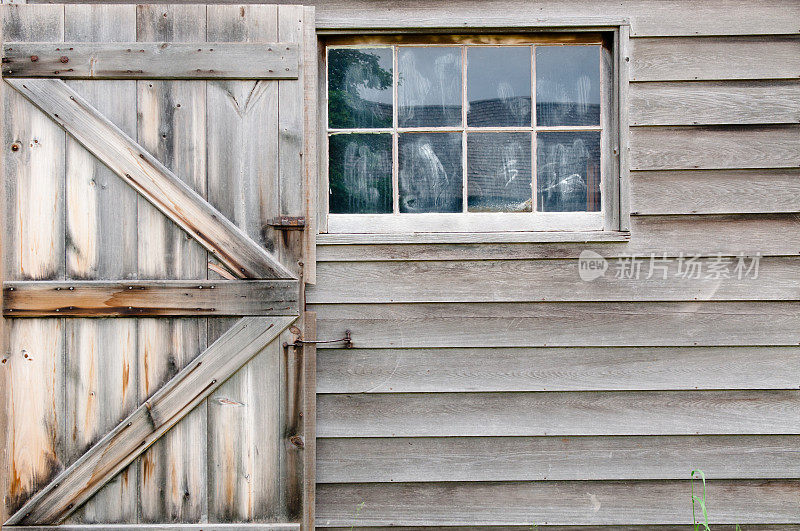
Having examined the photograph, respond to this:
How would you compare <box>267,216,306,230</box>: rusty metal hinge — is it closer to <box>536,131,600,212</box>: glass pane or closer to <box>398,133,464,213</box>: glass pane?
<box>398,133,464,213</box>: glass pane

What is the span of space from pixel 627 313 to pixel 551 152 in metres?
0.67

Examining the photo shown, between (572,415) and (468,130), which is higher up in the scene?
(468,130)

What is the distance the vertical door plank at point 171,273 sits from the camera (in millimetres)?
1960

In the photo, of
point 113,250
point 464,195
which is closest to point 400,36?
point 464,195

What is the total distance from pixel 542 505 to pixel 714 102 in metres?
1.61

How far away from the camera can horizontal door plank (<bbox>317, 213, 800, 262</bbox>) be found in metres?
2.06

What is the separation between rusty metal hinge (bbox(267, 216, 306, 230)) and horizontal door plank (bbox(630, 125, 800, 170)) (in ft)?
4.02

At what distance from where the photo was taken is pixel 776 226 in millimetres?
2076

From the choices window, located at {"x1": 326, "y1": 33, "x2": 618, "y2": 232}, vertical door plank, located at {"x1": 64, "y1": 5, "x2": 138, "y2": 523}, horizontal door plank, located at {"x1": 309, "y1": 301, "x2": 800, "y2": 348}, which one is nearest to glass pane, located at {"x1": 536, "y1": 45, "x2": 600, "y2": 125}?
window, located at {"x1": 326, "y1": 33, "x2": 618, "y2": 232}

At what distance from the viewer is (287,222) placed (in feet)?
6.49

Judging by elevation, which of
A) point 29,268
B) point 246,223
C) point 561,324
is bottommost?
point 561,324

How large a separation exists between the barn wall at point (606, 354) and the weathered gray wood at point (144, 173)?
13.2 inches

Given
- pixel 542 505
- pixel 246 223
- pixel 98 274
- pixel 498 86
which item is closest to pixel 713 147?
pixel 498 86

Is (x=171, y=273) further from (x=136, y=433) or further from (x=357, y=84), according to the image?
(x=357, y=84)
